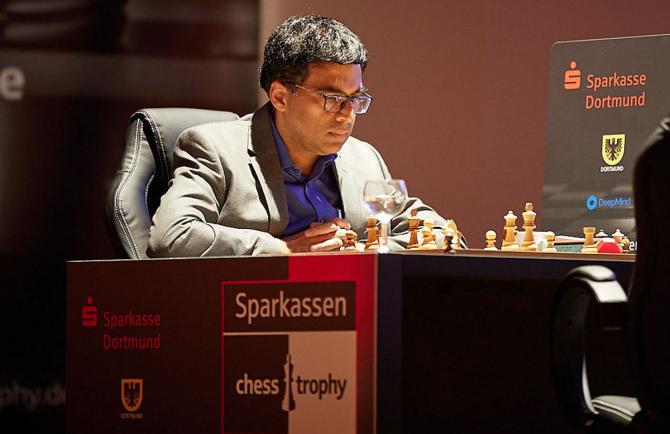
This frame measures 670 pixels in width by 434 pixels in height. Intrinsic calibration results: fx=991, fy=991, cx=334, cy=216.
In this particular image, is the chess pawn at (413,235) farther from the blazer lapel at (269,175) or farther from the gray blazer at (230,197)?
the blazer lapel at (269,175)

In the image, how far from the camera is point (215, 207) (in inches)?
127

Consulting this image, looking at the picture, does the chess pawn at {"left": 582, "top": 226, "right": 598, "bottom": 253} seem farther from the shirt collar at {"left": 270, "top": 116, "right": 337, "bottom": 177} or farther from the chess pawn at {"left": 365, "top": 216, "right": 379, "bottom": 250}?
the shirt collar at {"left": 270, "top": 116, "right": 337, "bottom": 177}

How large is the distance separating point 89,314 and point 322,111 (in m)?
1.20

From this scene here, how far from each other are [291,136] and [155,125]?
475 millimetres

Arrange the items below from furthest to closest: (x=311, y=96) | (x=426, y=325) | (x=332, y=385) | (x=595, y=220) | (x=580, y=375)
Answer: (x=311, y=96) → (x=595, y=220) → (x=426, y=325) → (x=332, y=385) → (x=580, y=375)

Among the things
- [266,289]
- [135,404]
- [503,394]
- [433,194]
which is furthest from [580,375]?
[433,194]

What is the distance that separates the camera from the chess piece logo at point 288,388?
2273 millimetres

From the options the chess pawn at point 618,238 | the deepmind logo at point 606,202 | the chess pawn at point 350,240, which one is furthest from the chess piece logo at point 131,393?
the deepmind logo at point 606,202

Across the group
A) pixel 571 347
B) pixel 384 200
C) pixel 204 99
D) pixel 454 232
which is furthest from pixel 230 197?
pixel 204 99

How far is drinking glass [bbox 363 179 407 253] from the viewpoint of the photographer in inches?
99.9

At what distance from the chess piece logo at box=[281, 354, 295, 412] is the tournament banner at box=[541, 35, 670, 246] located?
1354mm

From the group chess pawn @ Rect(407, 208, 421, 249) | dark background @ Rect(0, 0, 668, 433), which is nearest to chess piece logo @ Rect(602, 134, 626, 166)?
chess pawn @ Rect(407, 208, 421, 249)

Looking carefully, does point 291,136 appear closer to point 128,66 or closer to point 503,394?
point 503,394

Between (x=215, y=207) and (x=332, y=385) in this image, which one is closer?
(x=332, y=385)
